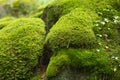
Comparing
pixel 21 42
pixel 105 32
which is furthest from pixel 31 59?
pixel 105 32

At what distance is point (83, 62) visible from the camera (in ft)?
11.3

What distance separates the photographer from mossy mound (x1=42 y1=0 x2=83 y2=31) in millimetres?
4387

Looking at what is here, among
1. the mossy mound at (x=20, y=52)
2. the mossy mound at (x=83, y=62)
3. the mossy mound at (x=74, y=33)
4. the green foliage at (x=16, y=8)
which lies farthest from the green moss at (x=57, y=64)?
the green foliage at (x=16, y=8)

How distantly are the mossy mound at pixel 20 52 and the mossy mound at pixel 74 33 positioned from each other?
290mm

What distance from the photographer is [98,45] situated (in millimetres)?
3697

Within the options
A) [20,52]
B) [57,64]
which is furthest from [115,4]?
[20,52]

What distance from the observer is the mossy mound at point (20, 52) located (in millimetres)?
3875

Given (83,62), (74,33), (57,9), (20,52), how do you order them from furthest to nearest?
1. (57,9)
2. (20,52)
3. (74,33)
4. (83,62)

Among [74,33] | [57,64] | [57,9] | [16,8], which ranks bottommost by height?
[16,8]

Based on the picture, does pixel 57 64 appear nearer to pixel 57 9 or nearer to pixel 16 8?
pixel 57 9

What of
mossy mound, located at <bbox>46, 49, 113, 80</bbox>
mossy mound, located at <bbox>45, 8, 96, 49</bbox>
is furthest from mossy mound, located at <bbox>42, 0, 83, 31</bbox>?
mossy mound, located at <bbox>46, 49, 113, 80</bbox>

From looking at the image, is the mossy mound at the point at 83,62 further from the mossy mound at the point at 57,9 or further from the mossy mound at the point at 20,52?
the mossy mound at the point at 57,9

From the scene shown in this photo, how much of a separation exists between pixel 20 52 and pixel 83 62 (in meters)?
1.16

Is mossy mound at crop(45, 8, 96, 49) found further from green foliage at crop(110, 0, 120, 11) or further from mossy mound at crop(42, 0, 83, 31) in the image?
green foliage at crop(110, 0, 120, 11)
